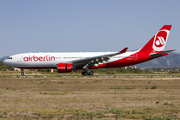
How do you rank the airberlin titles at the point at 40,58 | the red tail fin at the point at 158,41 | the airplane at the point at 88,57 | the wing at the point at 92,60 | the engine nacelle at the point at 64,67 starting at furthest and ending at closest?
the red tail fin at the point at 158,41 → the airberlin titles at the point at 40,58 → the airplane at the point at 88,57 → the wing at the point at 92,60 → the engine nacelle at the point at 64,67

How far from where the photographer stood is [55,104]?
474 inches

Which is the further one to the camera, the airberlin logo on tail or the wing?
the airberlin logo on tail

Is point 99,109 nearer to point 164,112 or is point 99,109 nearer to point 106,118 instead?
point 106,118

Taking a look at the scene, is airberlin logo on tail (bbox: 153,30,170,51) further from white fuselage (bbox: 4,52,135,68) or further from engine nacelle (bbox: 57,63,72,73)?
engine nacelle (bbox: 57,63,72,73)

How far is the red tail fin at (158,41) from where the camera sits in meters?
35.7

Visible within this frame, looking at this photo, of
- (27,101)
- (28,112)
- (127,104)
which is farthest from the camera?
(27,101)

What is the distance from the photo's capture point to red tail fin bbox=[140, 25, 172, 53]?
117ft

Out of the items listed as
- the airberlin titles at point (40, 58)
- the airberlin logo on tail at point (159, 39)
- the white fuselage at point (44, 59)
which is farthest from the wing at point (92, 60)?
the airberlin logo on tail at point (159, 39)

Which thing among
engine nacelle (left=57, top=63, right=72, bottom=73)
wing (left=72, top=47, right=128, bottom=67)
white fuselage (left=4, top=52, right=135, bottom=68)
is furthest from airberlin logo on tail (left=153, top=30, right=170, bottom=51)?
engine nacelle (left=57, top=63, right=72, bottom=73)

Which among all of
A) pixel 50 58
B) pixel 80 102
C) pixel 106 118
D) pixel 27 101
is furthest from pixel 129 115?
pixel 50 58

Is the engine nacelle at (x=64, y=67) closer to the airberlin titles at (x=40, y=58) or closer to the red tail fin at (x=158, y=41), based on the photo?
the airberlin titles at (x=40, y=58)

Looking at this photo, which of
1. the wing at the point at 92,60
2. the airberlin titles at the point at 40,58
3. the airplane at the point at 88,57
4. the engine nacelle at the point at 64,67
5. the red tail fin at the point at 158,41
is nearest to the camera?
the engine nacelle at the point at 64,67

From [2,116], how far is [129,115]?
480 cm

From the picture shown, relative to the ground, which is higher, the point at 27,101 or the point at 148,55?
the point at 148,55
